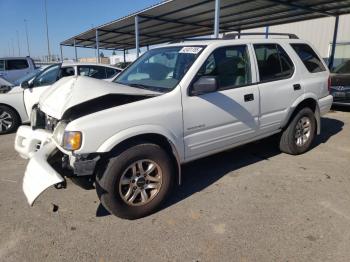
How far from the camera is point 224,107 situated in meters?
3.71

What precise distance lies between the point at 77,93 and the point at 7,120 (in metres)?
4.61

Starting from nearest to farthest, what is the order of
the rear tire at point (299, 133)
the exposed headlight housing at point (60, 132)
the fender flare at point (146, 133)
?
the fender flare at point (146, 133) < the exposed headlight housing at point (60, 132) < the rear tire at point (299, 133)

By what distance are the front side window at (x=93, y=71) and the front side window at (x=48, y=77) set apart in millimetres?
580

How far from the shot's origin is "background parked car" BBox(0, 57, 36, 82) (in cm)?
1405

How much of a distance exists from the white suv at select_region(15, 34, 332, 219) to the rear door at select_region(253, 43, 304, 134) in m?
0.01

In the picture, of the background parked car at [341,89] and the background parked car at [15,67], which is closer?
the background parked car at [341,89]

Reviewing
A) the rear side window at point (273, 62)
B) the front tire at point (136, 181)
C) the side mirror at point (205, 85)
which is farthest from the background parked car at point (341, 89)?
the front tire at point (136, 181)

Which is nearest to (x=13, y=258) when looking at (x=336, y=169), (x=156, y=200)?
(x=156, y=200)

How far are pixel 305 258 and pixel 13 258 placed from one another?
2.45m

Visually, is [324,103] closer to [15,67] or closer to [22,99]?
[22,99]

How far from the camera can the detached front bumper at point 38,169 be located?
2.69 meters

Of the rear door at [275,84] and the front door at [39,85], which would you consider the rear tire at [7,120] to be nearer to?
the front door at [39,85]

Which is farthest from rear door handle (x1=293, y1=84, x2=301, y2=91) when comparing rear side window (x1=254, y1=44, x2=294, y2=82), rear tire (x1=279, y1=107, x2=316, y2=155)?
rear tire (x1=279, y1=107, x2=316, y2=155)

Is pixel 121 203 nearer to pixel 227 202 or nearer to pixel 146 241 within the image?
pixel 146 241
